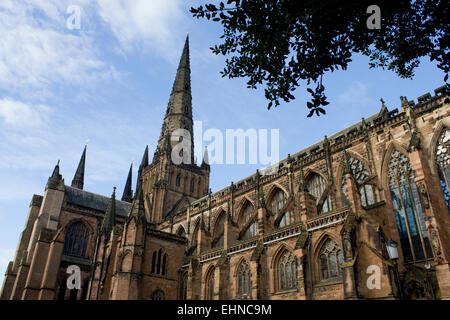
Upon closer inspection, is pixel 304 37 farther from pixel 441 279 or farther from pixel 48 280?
pixel 48 280

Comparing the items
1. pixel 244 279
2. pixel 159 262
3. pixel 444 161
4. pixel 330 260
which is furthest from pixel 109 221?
pixel 444 161

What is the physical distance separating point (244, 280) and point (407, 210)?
1078cm

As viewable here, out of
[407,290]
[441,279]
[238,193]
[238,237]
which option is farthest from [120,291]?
[441,279]

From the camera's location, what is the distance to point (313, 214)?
2064 centimetres

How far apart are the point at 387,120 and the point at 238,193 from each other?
48.0 feet

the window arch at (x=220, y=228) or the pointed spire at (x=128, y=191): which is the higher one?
the pointed spire at (x=128, y=191)

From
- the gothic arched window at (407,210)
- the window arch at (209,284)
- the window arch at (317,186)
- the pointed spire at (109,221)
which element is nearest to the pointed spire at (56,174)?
the pointed spire at (109,221)

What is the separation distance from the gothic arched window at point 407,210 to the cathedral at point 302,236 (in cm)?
6

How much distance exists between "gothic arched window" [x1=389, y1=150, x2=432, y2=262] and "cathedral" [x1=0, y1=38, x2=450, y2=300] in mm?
56

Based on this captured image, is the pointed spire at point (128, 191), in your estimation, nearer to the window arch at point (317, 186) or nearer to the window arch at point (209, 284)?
the window arch at point (209, 284)

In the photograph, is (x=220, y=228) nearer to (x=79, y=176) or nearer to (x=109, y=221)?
(x=109, y=221)

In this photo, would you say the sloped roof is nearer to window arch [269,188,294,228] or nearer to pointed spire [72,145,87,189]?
pointed spire [72,145,87,189]

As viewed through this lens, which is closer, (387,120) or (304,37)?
(304,37)

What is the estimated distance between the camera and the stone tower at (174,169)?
44.2m
